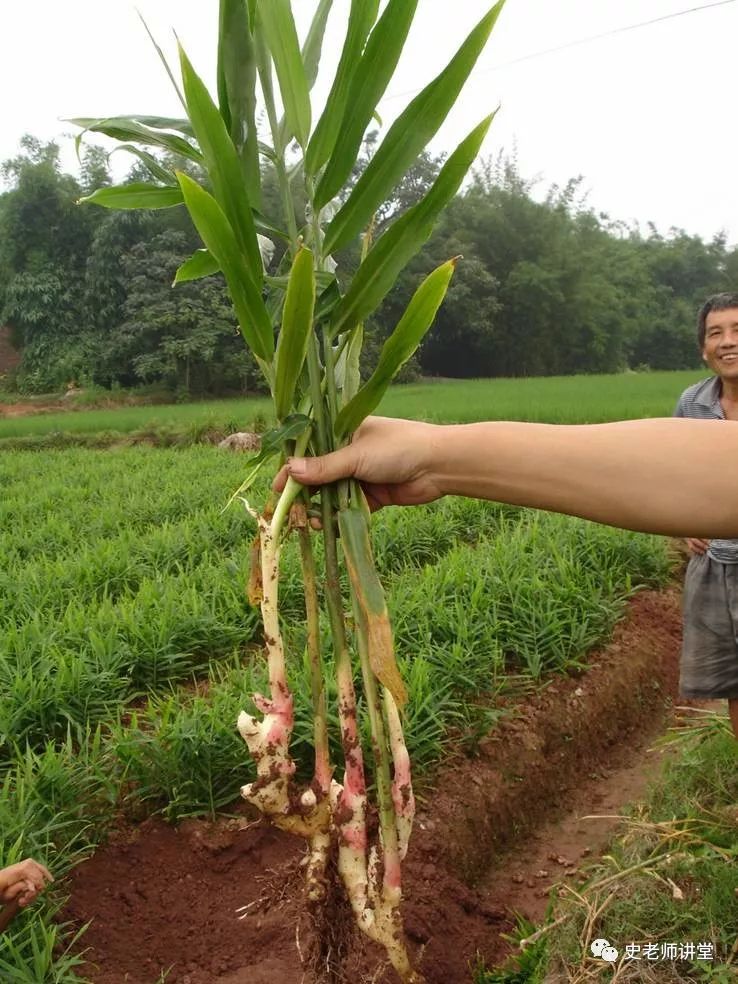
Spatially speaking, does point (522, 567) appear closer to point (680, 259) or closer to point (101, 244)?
point (101, 244)

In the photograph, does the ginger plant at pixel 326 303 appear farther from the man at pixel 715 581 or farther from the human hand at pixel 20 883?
the man at pixel 715 581

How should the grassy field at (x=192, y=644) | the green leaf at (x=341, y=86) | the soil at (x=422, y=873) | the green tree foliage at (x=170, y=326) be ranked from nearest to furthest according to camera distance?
the green leaf at (x=341, y=86) → the soil at (x=422, y=873) → the grassy field at (x=192, y=644) → the green tree foliage at (x=170, y=326)

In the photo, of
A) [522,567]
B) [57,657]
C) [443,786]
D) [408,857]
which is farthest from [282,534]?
[522,567]

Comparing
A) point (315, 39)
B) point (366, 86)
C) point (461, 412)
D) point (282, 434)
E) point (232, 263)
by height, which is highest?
point (315, 39)

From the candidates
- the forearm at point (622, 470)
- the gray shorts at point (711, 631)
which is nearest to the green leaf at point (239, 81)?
the forearm at point (622, 470)

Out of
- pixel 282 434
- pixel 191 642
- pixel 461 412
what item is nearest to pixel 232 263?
pixel 282 434

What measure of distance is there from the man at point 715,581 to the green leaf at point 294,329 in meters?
1.46

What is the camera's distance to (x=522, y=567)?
11.6ft

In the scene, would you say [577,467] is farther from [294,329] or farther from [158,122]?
[158,122]

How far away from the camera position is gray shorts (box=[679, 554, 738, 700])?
2.24 metres

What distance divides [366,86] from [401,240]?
0.25 meters

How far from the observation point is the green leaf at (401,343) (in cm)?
122

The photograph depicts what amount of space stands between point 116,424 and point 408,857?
1171cm

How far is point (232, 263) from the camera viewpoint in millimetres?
1188
